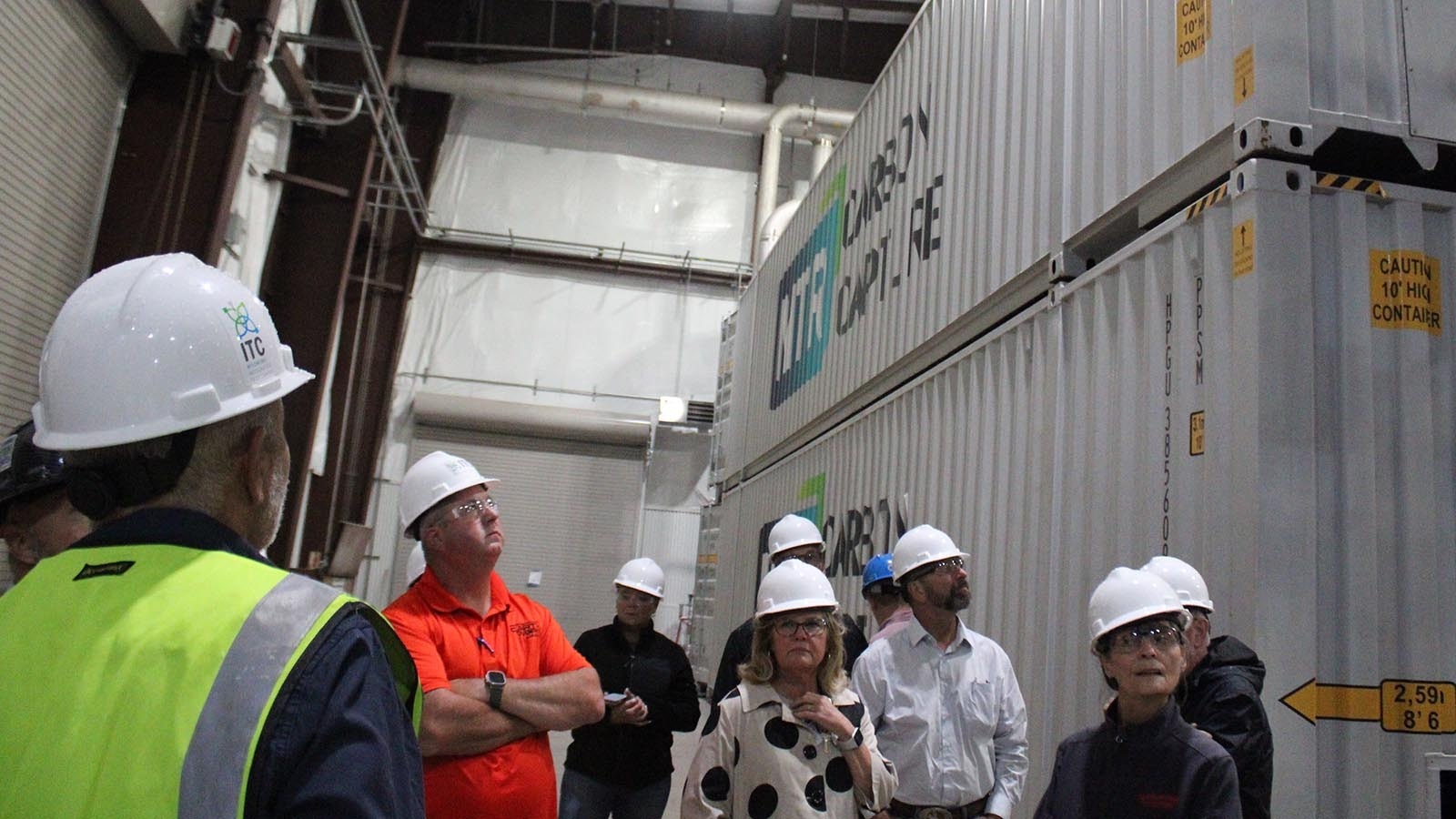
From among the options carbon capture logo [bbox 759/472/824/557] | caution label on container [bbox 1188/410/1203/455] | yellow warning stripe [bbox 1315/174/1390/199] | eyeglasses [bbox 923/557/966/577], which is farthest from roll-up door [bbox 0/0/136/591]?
yellow warning stripe [bbox 1315/174/1390/199]

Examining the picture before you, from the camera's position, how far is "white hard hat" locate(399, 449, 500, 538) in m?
3.48

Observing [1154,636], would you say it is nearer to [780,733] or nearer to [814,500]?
[780,733]

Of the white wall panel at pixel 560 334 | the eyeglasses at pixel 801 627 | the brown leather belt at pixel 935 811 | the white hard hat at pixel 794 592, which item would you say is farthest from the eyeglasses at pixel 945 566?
the white wall panel at pixel 560 334

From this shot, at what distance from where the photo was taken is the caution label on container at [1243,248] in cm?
321

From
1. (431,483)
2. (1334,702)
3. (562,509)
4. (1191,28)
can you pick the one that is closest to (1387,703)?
(1334,702)

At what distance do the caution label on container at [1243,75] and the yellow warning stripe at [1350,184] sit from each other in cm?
35

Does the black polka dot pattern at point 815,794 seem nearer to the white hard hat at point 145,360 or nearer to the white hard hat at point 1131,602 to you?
the white hard hat at point 1131,602

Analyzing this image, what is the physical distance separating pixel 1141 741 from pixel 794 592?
1.08 metres

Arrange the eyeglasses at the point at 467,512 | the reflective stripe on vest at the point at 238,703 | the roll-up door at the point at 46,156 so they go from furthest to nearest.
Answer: the roll-up door at the point at 46,156 < the eyeglasses at the point at 467,512 < the reflective stripe on vest at the point at 238,703

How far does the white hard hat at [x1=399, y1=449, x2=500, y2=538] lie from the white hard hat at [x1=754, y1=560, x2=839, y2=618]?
1014 millimetres

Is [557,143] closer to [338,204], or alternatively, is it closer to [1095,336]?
[338,204]

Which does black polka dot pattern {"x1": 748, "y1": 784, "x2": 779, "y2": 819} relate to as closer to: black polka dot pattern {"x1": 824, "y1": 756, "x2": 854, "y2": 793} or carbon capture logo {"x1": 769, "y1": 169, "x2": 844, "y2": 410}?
black polka dot pattern {"x1": 824, "y1": 756, "x2": 854, "y2": 793}

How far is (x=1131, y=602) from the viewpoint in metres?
2.91

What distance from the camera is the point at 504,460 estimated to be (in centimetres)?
1650
